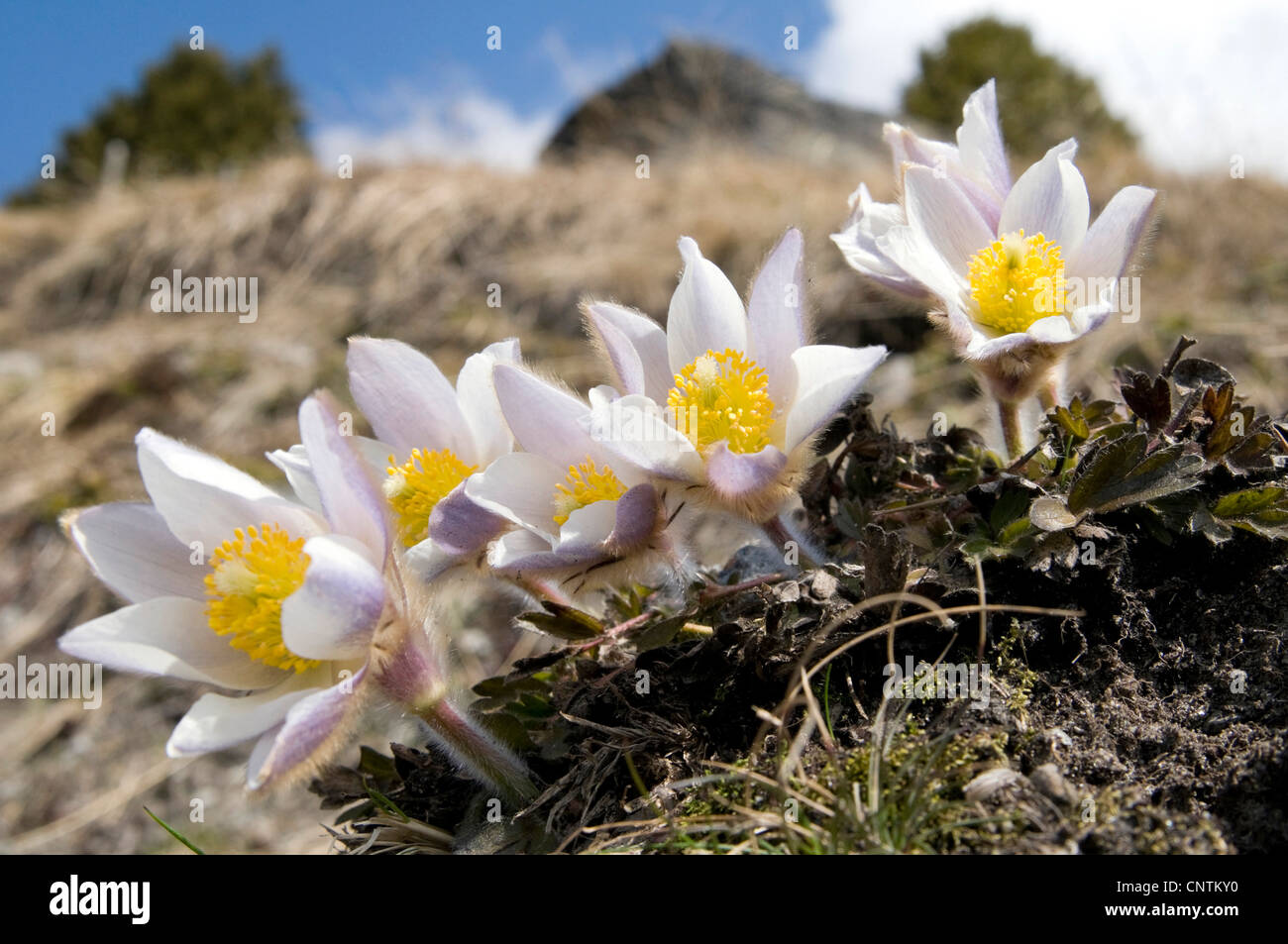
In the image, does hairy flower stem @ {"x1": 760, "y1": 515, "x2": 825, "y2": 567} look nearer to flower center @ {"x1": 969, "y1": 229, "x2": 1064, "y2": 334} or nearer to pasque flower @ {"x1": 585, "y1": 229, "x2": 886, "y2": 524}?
pasque flower @ {"x1": 585, "y1": 229, "x2": 886, "y2": 524}

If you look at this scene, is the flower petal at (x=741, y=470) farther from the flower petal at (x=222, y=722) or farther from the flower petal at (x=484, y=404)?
the flower petal at (x=222, y=722)

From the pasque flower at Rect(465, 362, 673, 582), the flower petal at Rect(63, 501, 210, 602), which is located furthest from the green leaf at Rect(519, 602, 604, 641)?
the flower petal at Rect(63, 501, 210, 602)

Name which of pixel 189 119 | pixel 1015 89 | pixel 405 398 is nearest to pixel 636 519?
pixel 405 398

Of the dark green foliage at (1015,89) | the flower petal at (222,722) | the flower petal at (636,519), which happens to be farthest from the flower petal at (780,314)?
the dark green foliage at (1015,89)
